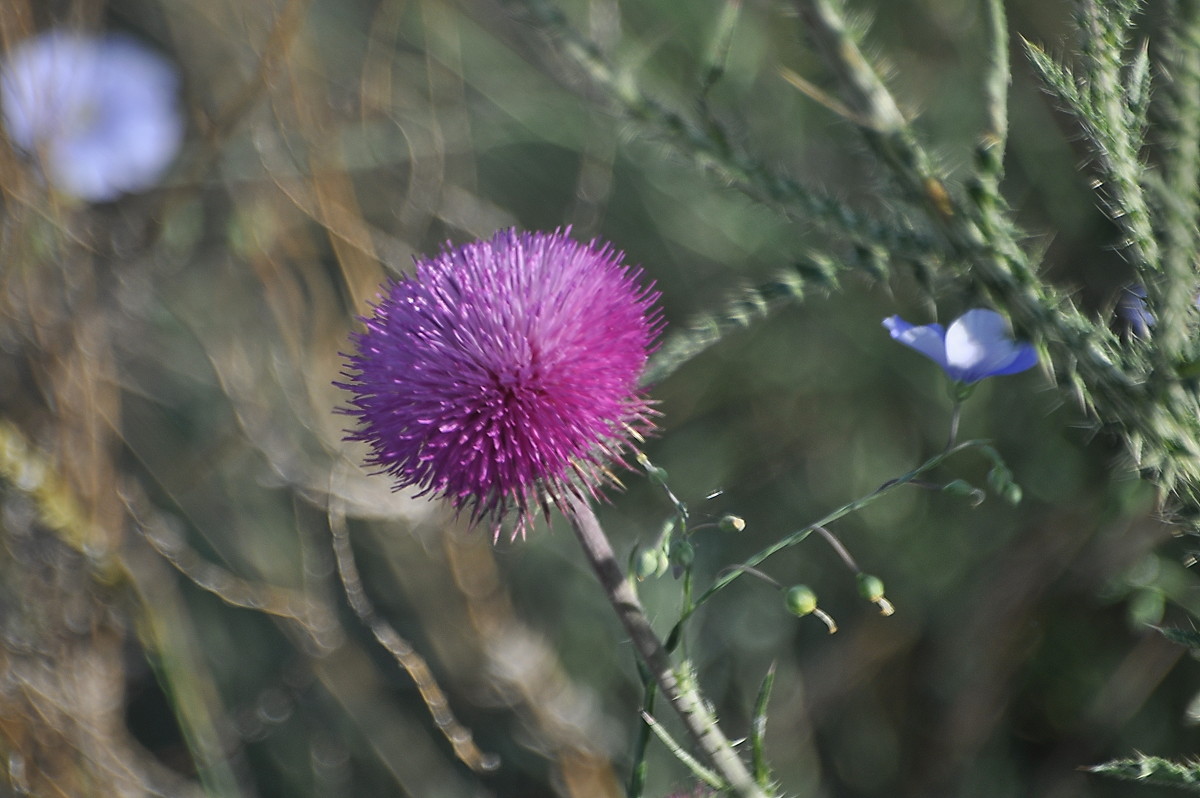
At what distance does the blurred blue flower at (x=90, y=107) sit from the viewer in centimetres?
155

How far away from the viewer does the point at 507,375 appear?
787mm

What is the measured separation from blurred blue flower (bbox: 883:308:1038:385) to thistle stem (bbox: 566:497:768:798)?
26cm

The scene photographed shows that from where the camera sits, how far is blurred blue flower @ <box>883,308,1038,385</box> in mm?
700

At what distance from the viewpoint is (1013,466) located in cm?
162

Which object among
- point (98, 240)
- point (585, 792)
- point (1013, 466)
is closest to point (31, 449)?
point (98, 240)

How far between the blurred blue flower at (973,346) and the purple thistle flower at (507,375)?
22 cm

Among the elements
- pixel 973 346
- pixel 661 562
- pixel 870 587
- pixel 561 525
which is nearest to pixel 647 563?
pixel 661 562

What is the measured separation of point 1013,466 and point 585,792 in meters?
0.88

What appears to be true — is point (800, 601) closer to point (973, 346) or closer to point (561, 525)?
point (973, 346)

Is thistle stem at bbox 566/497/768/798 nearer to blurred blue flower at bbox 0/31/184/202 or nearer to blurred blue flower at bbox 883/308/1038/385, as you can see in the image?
blurred blue flower at bbox 883/308/1038/385

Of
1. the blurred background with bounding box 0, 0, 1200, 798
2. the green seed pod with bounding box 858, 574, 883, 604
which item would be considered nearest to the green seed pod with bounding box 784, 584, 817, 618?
the green seed pod with bounding box 858, 574, 883, 604

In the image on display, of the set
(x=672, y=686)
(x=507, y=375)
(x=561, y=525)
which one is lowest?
(x=561, y=525)

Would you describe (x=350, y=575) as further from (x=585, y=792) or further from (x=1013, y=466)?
(x=1013, y=466)

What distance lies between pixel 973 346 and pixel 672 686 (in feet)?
1.08
